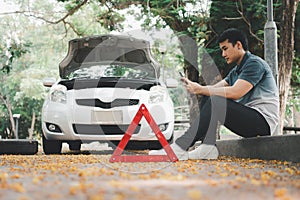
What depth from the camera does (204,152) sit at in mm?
4691

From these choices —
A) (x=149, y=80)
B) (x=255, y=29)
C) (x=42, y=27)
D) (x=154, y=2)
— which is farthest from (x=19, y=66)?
(x=149, y=80)

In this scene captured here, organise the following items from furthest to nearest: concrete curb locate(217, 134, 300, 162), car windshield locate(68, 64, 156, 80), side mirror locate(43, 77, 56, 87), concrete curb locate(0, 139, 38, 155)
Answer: concrete curb locate(0, 139, 38, 155) < car windshield locate(68, 64, 156, 80) < side mirror locate(43, 77, 56, 87) < concrete curb locate(217, 134, 300, 162)

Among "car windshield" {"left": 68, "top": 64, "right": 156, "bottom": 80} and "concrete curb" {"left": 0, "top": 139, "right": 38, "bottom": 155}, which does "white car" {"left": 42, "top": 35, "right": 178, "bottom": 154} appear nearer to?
"car windshield" {"left": 68, "top": 64, "right": 156, "bottom": 80}

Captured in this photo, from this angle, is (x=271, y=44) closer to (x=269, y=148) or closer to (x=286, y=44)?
(x=286, y=44)

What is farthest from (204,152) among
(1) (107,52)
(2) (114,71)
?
(1) (107,52)

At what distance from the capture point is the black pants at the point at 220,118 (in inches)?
171

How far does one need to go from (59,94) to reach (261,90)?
2775mm

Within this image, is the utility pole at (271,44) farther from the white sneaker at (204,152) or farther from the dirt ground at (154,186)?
the dirt ground at (154,186)

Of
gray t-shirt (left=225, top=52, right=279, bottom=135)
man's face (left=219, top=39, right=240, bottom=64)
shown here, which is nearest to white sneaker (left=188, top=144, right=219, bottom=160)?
gray t-shirt (left=225, top=52, right=279, bottom=135)

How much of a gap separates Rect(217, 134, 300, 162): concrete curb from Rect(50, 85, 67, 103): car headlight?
2.23 meters

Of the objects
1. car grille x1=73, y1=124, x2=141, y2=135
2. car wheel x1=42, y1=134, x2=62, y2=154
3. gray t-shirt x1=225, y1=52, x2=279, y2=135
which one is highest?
gray t-shirt x1=225, y1=52, x2=279, y2=135

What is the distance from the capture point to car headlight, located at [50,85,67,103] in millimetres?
6082

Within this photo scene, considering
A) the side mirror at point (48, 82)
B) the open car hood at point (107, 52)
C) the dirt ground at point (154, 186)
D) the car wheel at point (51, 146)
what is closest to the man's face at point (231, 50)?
the dirt ground at point (154, 186)

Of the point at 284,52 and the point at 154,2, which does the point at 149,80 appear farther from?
the point at 154,2
